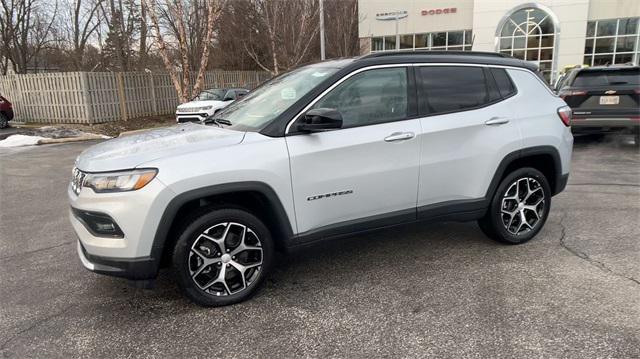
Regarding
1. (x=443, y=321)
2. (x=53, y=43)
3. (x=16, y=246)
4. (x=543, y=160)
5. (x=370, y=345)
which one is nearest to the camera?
(x=370, y=345)

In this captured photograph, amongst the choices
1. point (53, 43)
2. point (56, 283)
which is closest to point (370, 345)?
point (56, 283)

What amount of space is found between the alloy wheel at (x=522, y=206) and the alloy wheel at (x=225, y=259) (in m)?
2.42

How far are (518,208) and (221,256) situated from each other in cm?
287

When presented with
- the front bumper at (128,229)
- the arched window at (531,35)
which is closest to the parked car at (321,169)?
the front bumper at (128,229)

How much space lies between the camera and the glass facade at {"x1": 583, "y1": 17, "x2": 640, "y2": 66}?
28.3 metres

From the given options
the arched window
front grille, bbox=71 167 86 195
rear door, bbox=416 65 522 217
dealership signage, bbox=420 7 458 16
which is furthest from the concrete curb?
dealership signage, bbox=420 7 458 16

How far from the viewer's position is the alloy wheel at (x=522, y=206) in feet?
14.5

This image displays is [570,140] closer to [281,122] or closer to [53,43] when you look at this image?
[281,122]

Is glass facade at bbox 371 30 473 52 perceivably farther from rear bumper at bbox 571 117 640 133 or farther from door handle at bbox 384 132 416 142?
door handle at bbox 384 132 416 142

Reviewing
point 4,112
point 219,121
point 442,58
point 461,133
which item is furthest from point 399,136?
point 4,112

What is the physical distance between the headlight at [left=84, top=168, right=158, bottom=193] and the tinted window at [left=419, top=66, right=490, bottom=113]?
88.5 inches

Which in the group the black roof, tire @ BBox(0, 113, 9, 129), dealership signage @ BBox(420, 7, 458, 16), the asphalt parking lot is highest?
dealership signage @ BBox(420, 7, 458, 16)

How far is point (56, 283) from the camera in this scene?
3963 millimetres

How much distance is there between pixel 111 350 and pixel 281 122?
1.90 meters
